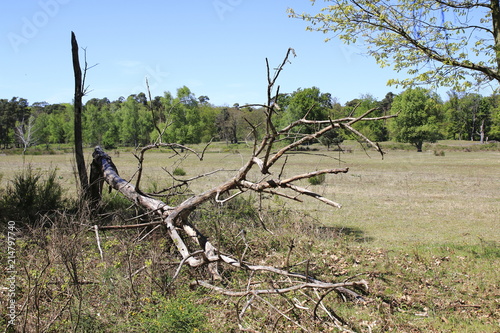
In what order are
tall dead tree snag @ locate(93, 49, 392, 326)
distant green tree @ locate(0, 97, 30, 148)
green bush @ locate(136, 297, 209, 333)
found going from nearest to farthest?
green bush @ locate(136, 297, 209, 333), tall dead tree snag @ locate(93, 49, 392, 326), distant green tree @ locate(0, 97, 30, 148)

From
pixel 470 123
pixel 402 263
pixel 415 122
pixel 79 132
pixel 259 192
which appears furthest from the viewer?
pixel 470 123

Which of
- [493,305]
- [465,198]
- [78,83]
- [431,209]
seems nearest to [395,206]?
[431,209]

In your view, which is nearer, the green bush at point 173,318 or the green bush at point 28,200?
the green bush at point 173,318

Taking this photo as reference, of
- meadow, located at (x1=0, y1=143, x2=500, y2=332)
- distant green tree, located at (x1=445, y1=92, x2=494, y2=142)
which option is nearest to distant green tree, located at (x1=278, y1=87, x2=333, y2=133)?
distant green tree, located at (x1=445, y1=92, x2=494, y2=142)

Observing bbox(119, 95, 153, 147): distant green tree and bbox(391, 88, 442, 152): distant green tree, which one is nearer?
bbox(391, 88, 442, 152): distant green tree

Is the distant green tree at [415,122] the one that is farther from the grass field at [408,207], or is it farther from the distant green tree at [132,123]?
the distant green tree at [132,123]

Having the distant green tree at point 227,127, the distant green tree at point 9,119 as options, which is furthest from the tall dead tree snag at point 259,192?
the distant green tree at point 9,119

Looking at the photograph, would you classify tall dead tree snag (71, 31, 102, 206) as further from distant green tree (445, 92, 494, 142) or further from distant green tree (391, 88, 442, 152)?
distant green tree (445, 92, 494, 142)

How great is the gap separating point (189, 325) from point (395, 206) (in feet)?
40.4

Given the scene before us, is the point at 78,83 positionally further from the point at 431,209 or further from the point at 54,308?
the point at 431,209

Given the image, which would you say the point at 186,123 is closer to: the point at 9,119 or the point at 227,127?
the point at 227,127

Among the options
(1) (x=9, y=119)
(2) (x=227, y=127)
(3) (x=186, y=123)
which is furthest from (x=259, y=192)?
(1) (x=9, y=119)

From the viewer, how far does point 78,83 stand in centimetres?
1006

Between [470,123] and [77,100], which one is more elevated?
[470,123]
